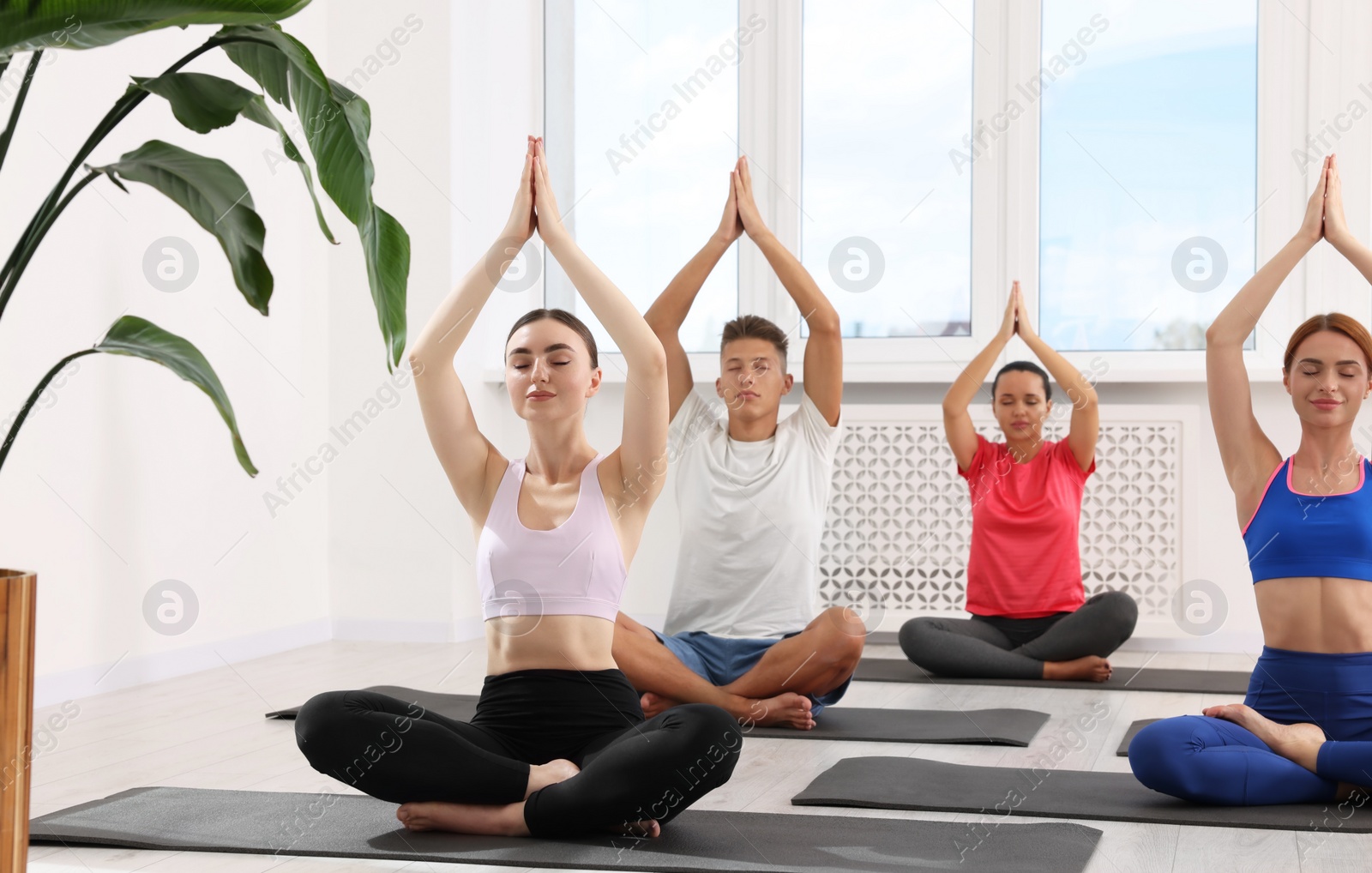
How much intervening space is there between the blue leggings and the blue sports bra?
0.13 m

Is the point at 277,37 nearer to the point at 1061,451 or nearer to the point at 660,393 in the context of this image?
the point at 660,393

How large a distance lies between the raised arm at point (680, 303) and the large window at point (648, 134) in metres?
1.64

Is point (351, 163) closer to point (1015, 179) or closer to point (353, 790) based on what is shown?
point (353, 790)

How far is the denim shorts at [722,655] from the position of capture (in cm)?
270

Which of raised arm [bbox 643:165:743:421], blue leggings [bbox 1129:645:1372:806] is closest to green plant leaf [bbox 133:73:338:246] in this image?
raised arm [bbox 643:165:743:421]

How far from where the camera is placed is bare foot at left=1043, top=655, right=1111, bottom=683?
327 cm

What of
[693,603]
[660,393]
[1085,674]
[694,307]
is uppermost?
[694,307]

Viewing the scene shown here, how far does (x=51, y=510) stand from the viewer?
289 cm

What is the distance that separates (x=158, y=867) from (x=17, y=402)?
1502 millimetres

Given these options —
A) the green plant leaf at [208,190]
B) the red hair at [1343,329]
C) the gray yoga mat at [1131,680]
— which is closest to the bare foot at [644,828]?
the green plant leaf at [208,190]

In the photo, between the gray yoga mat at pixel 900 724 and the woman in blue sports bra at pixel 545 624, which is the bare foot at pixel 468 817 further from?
the gray yoga mat at pixel 900 724

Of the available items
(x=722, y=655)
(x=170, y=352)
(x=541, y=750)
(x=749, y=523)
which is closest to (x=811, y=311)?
(x=749, y=523)

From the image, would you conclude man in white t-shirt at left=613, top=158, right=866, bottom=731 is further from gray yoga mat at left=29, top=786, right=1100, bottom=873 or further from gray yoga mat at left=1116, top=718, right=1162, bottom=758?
gray yoga mat at left=29, top=786, right=1100, bottom=873

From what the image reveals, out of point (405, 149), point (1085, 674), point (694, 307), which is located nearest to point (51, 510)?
point (405, 149)
